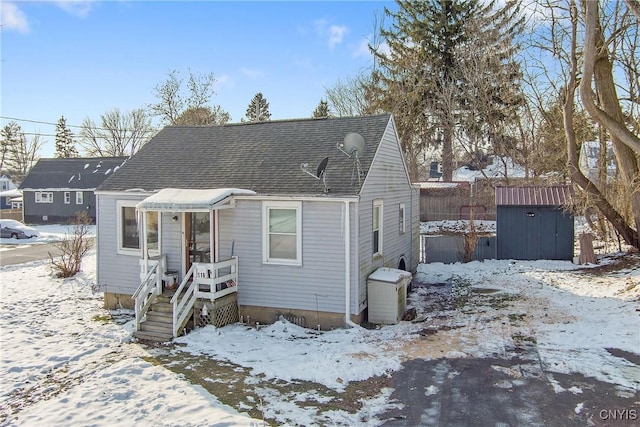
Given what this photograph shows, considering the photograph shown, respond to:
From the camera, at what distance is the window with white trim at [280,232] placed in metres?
11.0

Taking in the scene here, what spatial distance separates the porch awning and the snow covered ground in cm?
280

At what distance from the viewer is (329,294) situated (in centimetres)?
1066

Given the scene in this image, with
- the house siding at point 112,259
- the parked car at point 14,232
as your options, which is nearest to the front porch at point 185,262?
the house siding at point 112,259

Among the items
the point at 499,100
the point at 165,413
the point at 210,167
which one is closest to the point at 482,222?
the point at 499,100

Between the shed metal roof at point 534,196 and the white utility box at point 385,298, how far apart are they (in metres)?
8.74

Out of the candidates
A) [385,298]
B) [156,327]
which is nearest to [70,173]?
[156,327]

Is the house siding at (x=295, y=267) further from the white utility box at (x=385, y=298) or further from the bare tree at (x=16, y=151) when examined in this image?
the bare tree at (x=16, y=151)

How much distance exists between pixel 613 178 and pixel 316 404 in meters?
15.8

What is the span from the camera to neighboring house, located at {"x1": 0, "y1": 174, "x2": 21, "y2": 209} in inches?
2271

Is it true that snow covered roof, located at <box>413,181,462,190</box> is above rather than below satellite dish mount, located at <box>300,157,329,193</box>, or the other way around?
above

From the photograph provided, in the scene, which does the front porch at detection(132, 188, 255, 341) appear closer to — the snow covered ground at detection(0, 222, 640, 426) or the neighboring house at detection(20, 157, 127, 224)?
the snow covered ground at detection(0, 222, 640, 426)

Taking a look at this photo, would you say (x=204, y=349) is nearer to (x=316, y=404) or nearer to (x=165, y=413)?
(x=165, y=413)

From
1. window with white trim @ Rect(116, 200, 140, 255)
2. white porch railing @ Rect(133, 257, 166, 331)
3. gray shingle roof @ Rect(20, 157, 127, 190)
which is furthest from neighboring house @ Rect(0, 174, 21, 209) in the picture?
white porch railing @ Rect(133, 257, 166, 331)

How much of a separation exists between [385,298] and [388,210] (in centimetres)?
315
